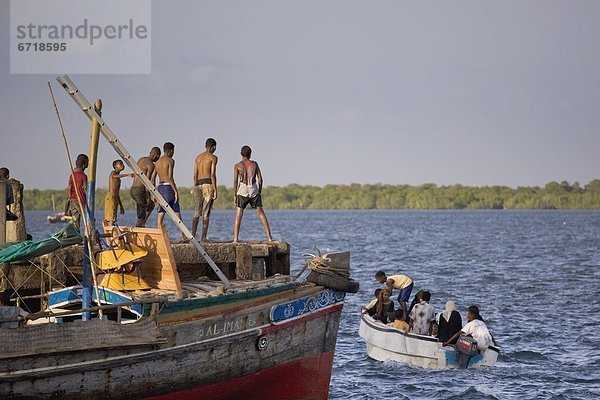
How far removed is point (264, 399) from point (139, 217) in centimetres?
510

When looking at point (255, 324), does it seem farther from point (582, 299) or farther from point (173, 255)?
point (582, 299)

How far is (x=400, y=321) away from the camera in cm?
2342

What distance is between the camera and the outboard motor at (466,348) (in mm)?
22609

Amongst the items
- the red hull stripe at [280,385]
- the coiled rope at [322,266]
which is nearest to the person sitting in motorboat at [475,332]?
the red hull stripe at [280,385]

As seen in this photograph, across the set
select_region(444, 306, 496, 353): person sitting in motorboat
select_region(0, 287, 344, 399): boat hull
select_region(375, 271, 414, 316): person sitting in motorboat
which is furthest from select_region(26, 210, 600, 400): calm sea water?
select_region(0, 287, 344, 399): boat hull

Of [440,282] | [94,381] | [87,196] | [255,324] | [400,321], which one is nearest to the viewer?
[94,381]

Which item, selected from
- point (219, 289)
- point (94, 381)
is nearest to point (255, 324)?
point (219, 289)

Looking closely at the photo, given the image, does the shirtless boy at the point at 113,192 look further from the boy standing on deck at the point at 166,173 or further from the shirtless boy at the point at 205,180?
the shirtless boy at the point at 205,180

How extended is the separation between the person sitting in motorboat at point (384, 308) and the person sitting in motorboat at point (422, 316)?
0.88 m

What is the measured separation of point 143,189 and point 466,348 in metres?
7.54

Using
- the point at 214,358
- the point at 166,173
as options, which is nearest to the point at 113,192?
the point at 166,173

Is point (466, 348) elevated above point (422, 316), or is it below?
below

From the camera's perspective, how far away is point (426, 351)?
23094 mm

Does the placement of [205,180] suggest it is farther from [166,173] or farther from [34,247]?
[34,247]
